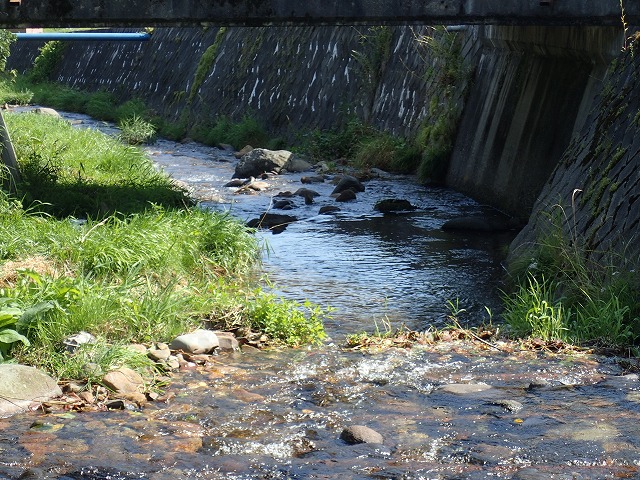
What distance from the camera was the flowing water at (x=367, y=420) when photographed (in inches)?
189

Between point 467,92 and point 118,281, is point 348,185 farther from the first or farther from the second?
point 118,281

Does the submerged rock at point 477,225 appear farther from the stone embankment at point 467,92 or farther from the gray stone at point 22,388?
the gray stone at point 22,388

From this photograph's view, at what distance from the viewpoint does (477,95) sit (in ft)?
52.7

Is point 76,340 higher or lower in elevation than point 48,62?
higher

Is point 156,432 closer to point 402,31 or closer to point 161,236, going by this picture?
point 161,236

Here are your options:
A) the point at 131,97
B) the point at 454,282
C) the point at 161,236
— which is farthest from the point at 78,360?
the point at 131,97

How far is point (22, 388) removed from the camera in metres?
5.66

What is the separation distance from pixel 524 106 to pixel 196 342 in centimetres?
827

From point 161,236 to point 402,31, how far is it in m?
11.9

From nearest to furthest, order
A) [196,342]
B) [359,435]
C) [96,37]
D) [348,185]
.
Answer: [359,435] → [196,342] → [348,185] → [96,37]

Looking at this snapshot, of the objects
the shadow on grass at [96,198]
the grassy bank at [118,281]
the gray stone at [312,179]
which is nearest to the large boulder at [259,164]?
the gray stone at [312,179]

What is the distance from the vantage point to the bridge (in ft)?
34.6

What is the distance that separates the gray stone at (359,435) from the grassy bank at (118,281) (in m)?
1.65

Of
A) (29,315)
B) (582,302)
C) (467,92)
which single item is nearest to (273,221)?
(467,92)
